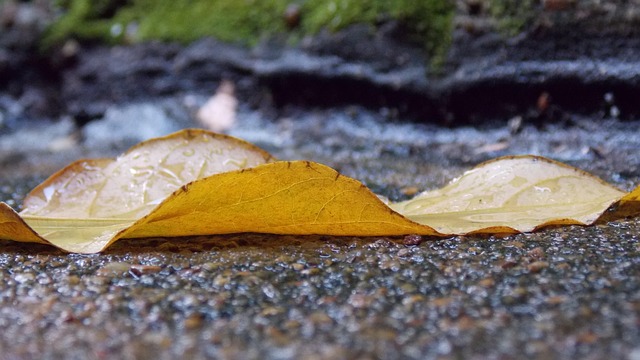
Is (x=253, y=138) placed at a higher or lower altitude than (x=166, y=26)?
lower

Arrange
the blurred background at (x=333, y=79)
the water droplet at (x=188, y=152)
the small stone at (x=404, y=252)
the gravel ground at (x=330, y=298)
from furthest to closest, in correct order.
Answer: the blurred background at (x=333, y=79)
the water droplet at (x=188, y=152)
the small stone at (x=404, y=252)
the gravel ground at (x=330, y=298)

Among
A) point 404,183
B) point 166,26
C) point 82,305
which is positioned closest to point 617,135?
point 404,183

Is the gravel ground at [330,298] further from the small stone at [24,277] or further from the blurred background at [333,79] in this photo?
the blurred background at [333,79]

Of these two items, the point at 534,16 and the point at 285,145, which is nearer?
the point at 534,16

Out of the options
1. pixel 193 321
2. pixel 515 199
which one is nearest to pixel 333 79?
pixel 515 199

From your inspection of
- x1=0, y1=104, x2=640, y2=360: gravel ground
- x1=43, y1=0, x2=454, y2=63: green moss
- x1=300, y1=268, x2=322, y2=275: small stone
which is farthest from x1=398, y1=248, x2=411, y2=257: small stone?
x1=43, y1=0, x2=454, y2=63: green moss

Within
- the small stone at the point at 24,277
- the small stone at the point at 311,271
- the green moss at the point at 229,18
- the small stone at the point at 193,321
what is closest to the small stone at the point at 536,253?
the small stone at the point at 311,271

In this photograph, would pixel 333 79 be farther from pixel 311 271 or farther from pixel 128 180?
pixel 311 271

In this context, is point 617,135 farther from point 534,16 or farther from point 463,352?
point 463,352
